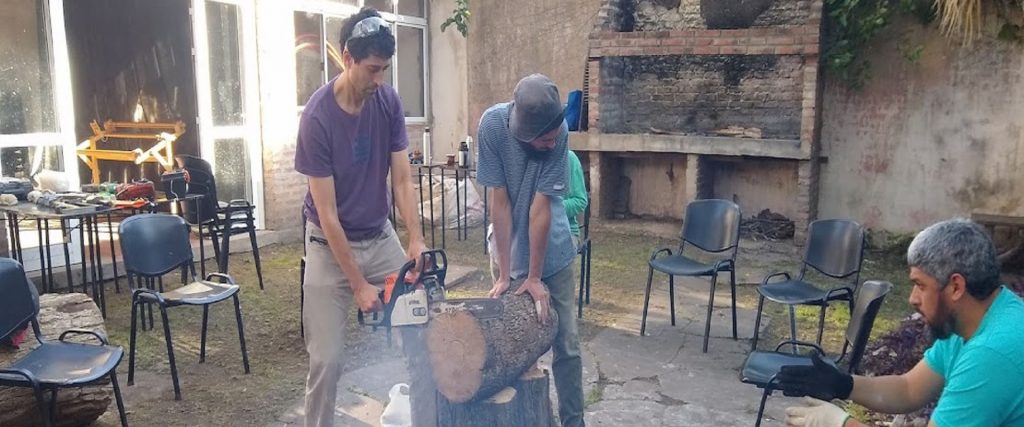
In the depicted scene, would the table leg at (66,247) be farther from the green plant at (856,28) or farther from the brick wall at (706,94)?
the green plant at (856,28)

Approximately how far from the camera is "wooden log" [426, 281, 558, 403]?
298 cm

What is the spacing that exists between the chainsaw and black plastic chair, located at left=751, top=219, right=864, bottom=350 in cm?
234

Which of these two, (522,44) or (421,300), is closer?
(421,300)

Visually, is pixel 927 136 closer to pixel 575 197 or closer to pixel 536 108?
pixel 575 197

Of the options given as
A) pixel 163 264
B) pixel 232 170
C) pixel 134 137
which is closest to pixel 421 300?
pixel 163 264

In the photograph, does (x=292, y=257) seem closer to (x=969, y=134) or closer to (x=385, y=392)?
(x=385, y=392)

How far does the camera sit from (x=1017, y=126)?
7461 mm

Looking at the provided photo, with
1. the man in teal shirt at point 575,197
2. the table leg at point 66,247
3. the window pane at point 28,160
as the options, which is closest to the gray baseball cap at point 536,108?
the man in teal shirt at point 575,197

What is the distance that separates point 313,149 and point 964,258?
2.40 m

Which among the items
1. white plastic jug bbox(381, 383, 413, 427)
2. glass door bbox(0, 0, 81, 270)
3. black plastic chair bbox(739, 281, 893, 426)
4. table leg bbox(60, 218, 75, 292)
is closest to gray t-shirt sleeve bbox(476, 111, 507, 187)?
white plastic jug bbox(381, 383, 413, 427)

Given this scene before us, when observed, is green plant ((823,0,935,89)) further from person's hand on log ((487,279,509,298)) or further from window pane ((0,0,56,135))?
window pane ((0,0,56,135))

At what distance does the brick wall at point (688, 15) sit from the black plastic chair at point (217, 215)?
17.8 ft

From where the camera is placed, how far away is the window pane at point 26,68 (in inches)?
252

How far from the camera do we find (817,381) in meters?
2.66
